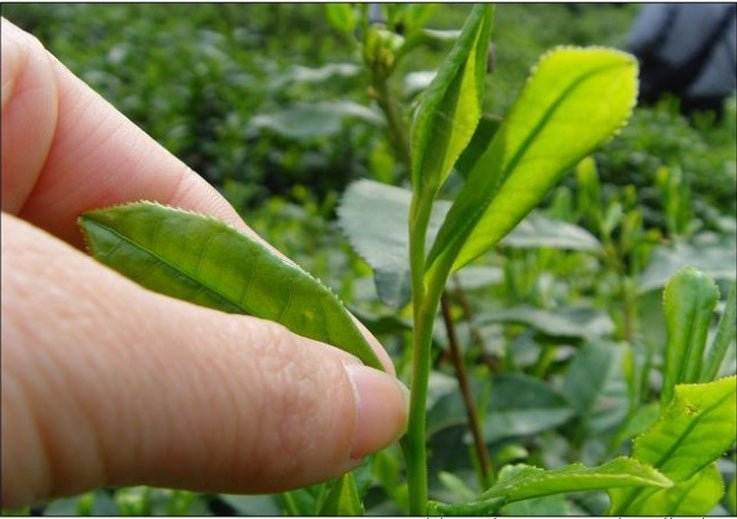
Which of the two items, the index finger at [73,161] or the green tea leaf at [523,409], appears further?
the green tea leaf at [523,409]

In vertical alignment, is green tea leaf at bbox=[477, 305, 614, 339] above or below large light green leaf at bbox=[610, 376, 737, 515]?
below

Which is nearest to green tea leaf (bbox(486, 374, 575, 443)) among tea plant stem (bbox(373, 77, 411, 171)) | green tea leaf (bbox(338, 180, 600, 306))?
green tea leaf (bbox(338, 180, 600, 306))

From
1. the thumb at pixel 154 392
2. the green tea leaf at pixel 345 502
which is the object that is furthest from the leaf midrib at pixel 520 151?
the green tea leaf at pixel 345 502

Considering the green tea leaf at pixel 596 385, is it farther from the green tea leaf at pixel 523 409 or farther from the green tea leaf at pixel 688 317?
the green tea leaf at pixel 688 317

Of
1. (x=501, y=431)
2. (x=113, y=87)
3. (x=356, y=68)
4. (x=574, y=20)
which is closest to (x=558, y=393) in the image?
(x=501, y=431)

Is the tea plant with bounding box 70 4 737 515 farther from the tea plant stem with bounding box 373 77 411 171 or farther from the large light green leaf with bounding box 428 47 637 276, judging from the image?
the tea plant stem with bounding box 373 77 411 171

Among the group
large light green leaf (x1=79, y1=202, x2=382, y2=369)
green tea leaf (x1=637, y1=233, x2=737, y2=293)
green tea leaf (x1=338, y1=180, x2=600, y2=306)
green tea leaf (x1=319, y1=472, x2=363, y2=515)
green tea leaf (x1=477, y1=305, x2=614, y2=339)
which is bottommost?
green tea leaf (x1=477, y1=305, x2=614, y2=339)

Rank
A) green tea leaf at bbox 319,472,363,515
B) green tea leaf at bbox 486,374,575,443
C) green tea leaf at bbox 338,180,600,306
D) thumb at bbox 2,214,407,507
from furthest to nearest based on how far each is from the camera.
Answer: green tea leaf at bbox 486,374,575,443 < green tea leaf at bbox 338,180,600,306 < green tea leaf at bbox 319,472,363,515 < thumb at bbox 2,214,407,507
